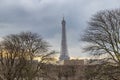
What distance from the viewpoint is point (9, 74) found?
254 ft

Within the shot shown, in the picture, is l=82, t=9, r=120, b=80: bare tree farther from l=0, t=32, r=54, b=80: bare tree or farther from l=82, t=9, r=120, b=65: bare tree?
l=0, t=32, r=54, b=80: bare tree

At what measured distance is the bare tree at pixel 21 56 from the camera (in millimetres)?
77625

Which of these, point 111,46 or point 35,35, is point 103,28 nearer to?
point 111,46

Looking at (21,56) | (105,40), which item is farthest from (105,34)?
(21,56)

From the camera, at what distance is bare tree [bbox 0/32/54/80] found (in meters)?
77.6

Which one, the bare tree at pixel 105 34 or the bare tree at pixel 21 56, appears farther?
the bare tree at pixel 21 56

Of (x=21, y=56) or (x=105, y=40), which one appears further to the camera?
(x=21, y=56)

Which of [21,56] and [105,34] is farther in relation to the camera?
[21,56]

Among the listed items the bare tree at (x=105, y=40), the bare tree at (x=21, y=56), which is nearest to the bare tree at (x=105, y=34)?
the bare tree at (x=105, y=40)

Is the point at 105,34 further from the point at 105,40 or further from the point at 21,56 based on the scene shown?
the point at 21,56

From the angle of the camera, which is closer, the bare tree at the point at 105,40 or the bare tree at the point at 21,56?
the bare tree at the point at 105,40

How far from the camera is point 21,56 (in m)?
78.2

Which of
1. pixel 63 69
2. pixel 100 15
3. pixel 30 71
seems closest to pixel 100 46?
pixel 100 15

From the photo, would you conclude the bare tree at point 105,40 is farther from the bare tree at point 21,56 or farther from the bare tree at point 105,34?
the bare tree at point 21,56
